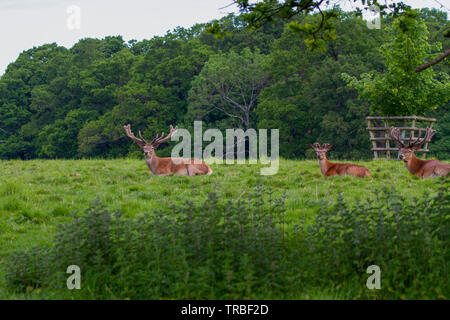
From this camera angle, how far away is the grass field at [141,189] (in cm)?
797

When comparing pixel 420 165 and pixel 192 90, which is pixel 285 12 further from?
pixel 192 90

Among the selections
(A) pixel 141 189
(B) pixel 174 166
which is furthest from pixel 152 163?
(A) pixel 141 189

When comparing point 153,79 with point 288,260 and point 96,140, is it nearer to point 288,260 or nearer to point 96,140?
point 96,140

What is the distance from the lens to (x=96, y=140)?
3950 centimetres

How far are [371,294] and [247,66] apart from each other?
111 ft

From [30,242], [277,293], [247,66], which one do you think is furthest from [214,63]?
[277,293]

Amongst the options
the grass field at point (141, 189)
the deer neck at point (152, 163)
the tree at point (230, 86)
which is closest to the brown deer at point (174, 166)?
the deer neck at point (152, 163)

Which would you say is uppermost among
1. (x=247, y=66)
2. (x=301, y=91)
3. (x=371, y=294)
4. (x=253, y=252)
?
(x=247, y=66)

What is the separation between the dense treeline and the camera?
104 ft

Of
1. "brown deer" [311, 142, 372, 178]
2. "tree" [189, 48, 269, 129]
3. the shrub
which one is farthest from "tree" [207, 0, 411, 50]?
"tree" [189, 48, 269, 129]

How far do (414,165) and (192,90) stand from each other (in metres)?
27.8

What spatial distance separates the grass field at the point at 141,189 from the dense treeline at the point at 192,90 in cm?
1518

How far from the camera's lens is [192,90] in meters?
37.8

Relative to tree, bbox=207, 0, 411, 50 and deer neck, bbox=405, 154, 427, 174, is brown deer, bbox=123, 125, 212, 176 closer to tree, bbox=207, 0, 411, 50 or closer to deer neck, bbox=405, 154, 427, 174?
deer neck, bbox=405, 154, 427, 174
